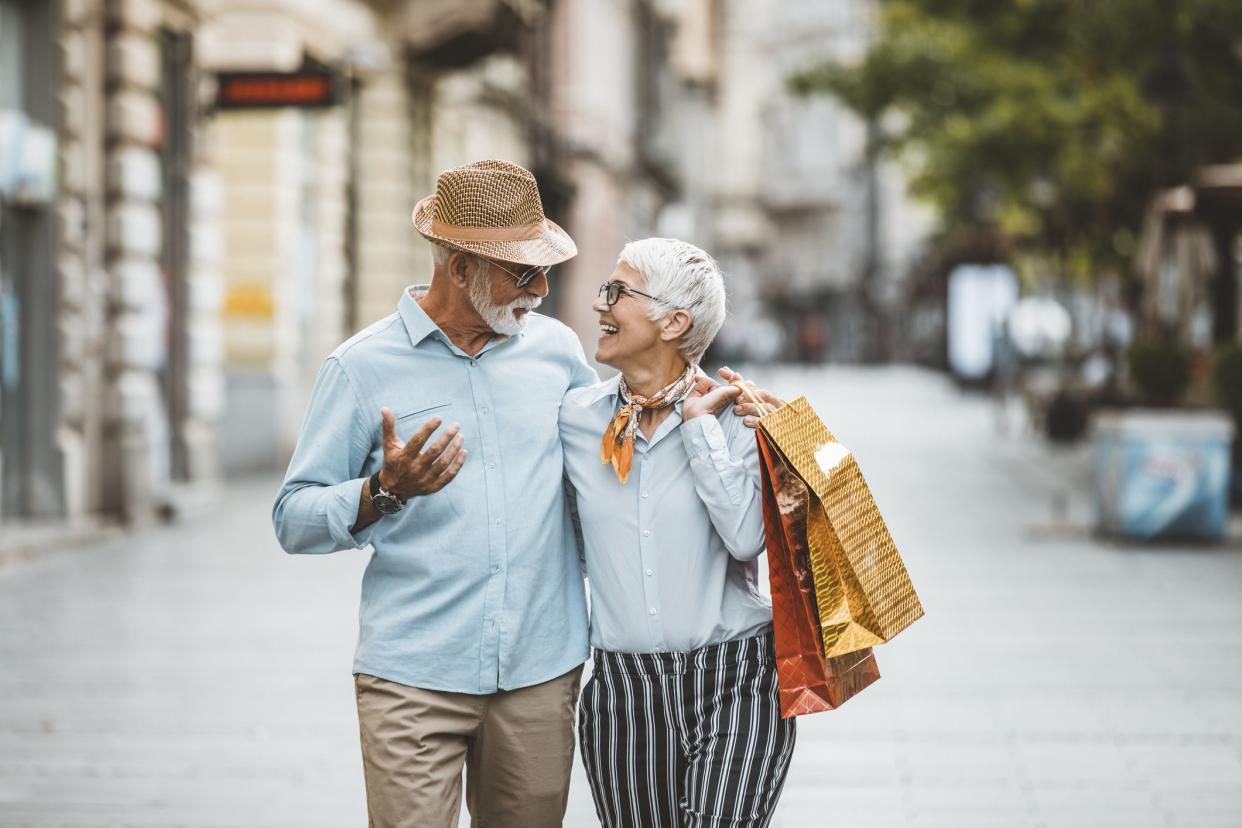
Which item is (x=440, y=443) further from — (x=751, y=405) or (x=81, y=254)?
(x=81, y=254)

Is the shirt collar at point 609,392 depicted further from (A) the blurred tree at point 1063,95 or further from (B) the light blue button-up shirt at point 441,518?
(A) the blurred tree at point 1063,95

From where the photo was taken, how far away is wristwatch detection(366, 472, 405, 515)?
130 inches

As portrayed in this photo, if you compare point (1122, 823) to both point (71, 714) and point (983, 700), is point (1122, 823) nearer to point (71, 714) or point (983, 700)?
point (983, 700)

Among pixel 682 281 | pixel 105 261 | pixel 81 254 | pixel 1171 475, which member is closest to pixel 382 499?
pixel 682 281

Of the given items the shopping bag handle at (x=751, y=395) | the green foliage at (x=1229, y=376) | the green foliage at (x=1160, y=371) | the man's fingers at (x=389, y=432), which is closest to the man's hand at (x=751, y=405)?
the shopping bag handle at (x=751, y=395)

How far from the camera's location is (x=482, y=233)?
3445 millimetres

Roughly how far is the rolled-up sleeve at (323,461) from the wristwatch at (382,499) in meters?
0.07

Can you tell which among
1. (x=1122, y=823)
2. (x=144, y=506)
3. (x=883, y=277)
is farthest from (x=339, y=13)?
(x=883, y=277)

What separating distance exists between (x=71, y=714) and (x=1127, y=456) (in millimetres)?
8060

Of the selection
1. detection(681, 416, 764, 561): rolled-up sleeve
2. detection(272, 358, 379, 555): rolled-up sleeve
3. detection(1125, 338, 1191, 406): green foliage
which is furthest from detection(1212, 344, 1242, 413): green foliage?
detection(272, 358, 379, 555): rolled-up sleeve

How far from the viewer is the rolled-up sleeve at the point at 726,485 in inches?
134

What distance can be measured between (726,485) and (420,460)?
58cm

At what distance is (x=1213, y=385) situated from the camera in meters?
15.6

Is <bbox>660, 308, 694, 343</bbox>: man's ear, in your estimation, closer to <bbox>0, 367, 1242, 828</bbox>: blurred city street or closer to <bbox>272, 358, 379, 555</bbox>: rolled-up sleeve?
<bbox>272, 358, 379, 555</bbox>: rolled-up sleeve
